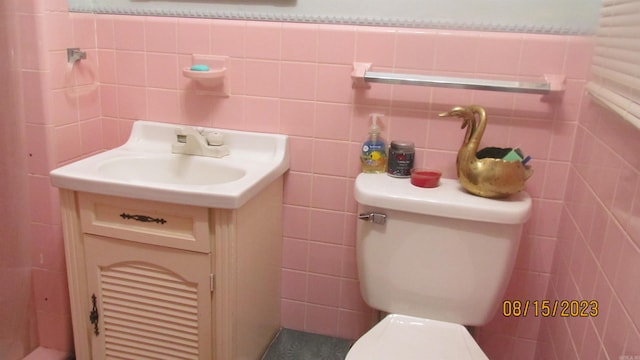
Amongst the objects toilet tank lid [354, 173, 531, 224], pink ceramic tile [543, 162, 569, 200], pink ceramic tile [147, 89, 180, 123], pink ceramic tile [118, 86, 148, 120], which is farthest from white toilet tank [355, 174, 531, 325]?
pink ceramic tile [118, 86, 148, 120]

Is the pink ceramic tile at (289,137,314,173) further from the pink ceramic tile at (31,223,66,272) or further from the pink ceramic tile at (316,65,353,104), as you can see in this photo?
the pink ceramic tile at (31,223,66,272)

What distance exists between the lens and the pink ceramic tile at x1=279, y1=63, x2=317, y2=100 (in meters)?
1.43

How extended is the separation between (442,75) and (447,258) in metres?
0.50

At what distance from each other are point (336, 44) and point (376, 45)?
0.37 feet

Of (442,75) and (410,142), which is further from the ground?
(442,75)

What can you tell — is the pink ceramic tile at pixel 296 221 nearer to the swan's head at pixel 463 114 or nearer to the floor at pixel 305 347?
the floor at pixel 305 347

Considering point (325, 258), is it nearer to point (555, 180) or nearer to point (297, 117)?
point (297, 117)

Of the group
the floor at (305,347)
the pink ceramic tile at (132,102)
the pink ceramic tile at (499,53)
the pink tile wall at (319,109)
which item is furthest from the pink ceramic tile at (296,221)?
the pink ceramic tile at (499,53)

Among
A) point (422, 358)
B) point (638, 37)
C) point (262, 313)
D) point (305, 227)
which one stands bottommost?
point (262, 313)

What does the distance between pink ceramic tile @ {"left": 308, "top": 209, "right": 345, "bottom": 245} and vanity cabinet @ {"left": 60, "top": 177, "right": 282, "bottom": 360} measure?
0.69 feet

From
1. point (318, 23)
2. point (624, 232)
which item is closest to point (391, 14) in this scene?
point (318, 23)

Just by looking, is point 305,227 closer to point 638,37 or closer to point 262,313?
point 262,313

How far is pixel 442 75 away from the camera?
1.35 metres
